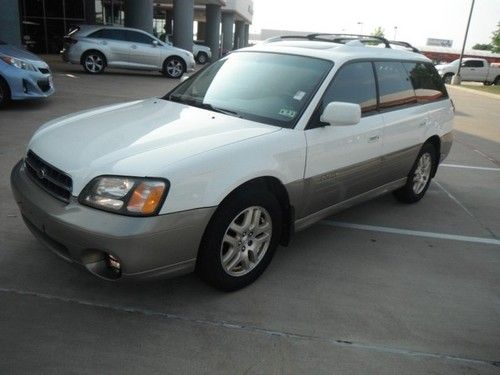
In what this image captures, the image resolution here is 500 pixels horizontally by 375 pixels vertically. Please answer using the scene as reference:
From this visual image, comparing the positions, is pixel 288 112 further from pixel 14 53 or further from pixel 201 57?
pixel 201 57

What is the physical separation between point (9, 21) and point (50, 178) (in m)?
12.8

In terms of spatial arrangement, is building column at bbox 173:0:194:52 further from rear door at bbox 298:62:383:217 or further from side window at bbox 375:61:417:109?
rear door at bbox 298:62:383:217

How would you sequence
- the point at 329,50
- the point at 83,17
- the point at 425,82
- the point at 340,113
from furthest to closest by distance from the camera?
the point at 83,17 → the point at 425,82 → the point at 329,50 → the point at 340,113

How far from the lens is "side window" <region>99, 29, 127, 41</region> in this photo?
646 inches

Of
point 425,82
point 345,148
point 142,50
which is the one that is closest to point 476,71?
point 142,50

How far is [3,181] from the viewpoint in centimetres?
510

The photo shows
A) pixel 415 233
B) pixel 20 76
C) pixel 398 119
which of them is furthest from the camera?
pixel 20 76

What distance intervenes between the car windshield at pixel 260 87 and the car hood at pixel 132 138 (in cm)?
19

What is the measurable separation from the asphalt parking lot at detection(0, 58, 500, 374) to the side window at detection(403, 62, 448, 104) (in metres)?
1.50

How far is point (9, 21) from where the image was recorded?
1348 cm

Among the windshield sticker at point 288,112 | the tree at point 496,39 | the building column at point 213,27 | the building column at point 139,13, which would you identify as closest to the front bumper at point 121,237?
the windshield sticker at point 288,112

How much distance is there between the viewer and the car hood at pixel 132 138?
2.77 m

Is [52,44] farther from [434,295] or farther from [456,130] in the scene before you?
[434,295]

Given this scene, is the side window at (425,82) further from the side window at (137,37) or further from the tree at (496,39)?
the tree at (496,39)
